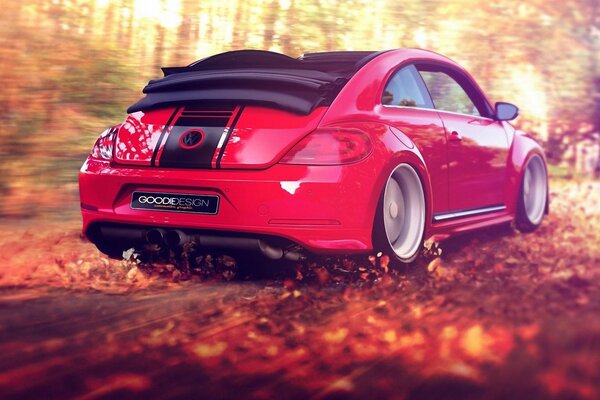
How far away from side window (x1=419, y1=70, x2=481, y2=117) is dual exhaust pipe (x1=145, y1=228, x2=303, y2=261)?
2.05 m

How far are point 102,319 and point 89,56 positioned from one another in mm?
5973

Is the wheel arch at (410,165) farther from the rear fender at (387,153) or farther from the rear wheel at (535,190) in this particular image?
the rear wheel at (535,190)

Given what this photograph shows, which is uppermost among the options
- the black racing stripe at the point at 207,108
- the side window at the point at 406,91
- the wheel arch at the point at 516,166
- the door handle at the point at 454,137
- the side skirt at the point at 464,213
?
the side window at the point at 406,91

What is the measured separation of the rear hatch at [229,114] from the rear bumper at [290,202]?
0.30 feet

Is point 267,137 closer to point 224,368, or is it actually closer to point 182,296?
point 182,296

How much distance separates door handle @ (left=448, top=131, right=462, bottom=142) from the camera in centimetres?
658

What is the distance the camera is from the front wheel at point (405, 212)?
5891 mm

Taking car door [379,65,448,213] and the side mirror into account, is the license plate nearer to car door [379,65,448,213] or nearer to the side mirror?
car door [379,65,448,213]

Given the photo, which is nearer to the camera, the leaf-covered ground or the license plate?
the leaf-covered ground

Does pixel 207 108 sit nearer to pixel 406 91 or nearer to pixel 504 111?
pixel 406 91

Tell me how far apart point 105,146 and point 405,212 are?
2035 mm

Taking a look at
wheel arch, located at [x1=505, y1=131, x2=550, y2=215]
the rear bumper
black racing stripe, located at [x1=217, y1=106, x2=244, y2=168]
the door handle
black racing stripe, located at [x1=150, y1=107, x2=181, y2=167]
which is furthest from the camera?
wheel arch, located at [x1=505, y1=131, x2=550, y2=215]

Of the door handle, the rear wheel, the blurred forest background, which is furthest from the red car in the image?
the blurred forest background

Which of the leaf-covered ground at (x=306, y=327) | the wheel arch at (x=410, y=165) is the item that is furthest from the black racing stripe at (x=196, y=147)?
the wheel arch at (x=410, y=165)
